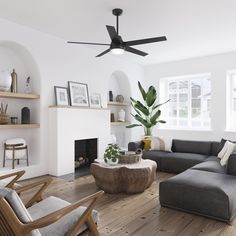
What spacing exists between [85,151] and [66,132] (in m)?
1.17

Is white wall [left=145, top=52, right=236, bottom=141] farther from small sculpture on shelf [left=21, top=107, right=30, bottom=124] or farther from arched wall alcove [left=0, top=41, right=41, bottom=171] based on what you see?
small sculpture on shelf [left=21, top=107, right=30, bottom=124]

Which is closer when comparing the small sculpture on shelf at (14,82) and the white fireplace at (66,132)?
the small sculpture on shelf at (14,82)

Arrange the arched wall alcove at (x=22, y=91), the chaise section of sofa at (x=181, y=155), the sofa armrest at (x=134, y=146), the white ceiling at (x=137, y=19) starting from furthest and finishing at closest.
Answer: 1. the sofa armrest at (x=134, y=146)
2. the chaise section of sofa at (x=181, y=155)
3. the arched wall alcove at (x=22, y=91)
4. the white ceiling at (x=137, y=19)

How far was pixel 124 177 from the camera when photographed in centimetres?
334

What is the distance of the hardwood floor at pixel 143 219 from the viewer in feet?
7.47

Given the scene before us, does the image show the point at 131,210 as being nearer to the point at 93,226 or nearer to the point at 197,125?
the point at 93,226

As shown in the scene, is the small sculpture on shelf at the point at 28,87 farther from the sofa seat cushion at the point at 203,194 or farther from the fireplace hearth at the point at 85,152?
the sofa seat cushion at the point at 203,194

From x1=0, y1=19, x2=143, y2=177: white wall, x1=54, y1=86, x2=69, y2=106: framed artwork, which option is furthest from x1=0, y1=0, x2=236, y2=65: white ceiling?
x1=54, y1=86, x2=69, y2=106: framed artwork

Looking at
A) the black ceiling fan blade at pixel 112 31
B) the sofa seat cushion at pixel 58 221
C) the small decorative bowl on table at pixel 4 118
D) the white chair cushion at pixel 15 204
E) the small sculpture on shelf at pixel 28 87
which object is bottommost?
the sofa seat cushion at pixel 58 221

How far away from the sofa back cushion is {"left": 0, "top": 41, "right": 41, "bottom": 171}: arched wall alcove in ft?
10.4

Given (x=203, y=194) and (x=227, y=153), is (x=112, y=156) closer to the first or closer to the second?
(x=203, y=194)

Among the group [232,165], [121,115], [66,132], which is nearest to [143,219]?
[232,165]

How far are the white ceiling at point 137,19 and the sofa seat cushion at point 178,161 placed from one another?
2.50 meters

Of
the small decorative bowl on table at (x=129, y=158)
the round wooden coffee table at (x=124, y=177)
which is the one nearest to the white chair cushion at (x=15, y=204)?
the round wooden coffee table at (x=124, y=177)
